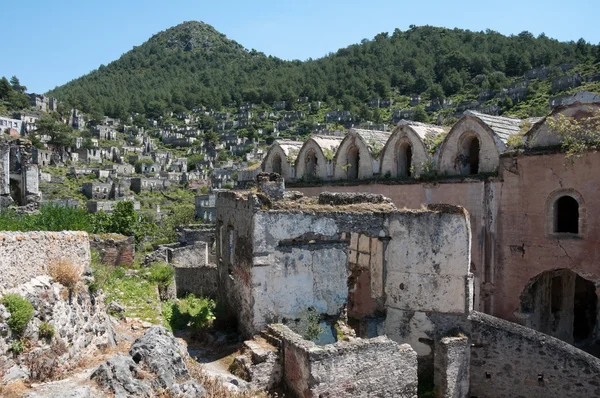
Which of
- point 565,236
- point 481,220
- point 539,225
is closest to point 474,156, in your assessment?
point 481,220

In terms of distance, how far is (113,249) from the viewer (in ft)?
66.9

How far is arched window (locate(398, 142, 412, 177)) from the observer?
2095cm

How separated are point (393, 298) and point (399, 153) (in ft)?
26.9

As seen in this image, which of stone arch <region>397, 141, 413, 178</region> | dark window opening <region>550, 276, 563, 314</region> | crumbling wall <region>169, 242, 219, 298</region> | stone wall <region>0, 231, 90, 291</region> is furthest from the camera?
stone arch <region>397, 141, 413, 178</region>

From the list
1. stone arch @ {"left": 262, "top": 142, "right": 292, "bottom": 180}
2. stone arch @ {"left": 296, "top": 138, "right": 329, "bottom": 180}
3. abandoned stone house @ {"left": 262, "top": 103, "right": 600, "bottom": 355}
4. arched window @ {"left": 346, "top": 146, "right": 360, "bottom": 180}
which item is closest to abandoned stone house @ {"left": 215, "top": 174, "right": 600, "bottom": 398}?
abandoned stone house @ {"left": 262, "top": 103, "right": 600, "bottom": 355}

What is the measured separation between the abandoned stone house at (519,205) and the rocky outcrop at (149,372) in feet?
41.3

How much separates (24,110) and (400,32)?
11301 cm

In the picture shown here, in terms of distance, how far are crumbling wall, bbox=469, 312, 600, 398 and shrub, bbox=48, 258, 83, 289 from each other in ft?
34.0

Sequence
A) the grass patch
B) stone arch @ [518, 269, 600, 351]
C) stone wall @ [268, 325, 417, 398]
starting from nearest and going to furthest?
stone wall @ [268, 325, 417, 398]
the grass patch
stone arch @ [518, 269, 600, 351]

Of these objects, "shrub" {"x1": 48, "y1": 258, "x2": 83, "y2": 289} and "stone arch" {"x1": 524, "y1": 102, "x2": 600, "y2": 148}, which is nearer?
"shrub" {"x1": 48, "y1": 258, "x2": 83, "y2": 289}

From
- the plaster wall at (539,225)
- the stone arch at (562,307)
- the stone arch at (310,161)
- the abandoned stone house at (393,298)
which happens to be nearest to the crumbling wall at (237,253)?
the abandoned stone house at (393,298)

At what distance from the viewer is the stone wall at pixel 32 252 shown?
759 centimetres

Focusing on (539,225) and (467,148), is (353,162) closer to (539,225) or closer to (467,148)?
(467,148)

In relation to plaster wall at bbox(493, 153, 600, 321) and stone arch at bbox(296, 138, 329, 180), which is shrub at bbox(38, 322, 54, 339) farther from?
stone arch at bbox(296, 138, 329, 180)
